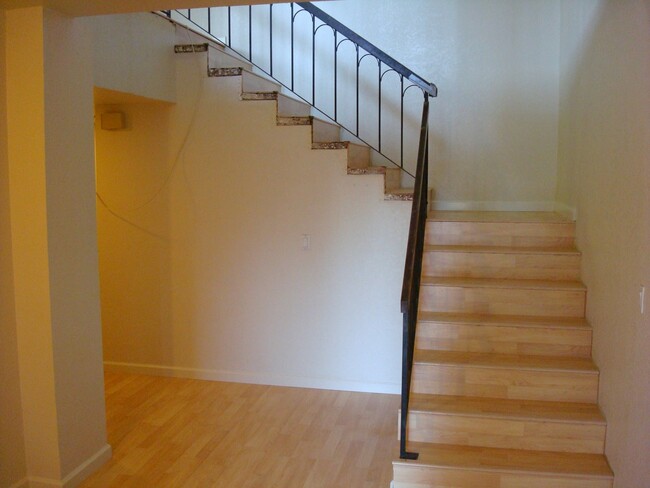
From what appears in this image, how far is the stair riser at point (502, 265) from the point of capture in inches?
154

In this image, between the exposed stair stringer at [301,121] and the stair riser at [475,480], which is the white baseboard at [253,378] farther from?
the stair riser at [475,480]

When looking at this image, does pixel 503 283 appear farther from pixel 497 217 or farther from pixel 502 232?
pixel 497 217

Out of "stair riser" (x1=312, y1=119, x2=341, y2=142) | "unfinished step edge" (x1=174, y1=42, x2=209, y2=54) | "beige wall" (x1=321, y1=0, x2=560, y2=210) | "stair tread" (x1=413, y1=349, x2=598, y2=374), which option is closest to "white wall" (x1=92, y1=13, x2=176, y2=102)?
"unfinished step edge" (x1=174, y1=42, x2=209, y2=54)

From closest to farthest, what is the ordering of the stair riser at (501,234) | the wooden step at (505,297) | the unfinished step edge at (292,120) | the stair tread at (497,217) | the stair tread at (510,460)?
the stair tread at (510,460)
the wooden step at (505,297)
the stair riser at (501,234)
the stair tread at (497,217)
the unfinished step edge at (292,120)

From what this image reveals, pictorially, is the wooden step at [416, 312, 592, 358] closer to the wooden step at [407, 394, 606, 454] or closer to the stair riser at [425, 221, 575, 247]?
the wooden step at [407, 394, 606, 454]

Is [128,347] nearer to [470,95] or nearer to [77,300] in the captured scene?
[77,300]

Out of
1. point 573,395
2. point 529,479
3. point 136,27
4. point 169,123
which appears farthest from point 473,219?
point 136,27

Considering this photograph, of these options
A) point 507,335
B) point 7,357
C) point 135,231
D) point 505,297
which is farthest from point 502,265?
point 7,357

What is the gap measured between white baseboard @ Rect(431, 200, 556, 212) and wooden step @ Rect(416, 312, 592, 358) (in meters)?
1.72

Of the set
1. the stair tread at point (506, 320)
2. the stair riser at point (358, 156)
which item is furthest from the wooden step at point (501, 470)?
the stair riser at point (358, 156)

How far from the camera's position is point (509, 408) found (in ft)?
10.6

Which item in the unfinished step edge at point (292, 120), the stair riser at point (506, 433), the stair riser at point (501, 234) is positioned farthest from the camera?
the unfinished step edge at point (292, 120)

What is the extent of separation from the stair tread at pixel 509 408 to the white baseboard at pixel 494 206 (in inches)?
88.6

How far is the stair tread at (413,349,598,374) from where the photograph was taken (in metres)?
3.33
